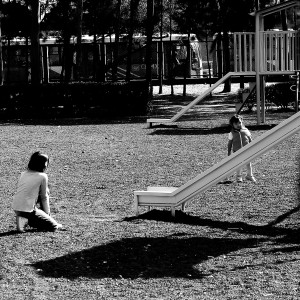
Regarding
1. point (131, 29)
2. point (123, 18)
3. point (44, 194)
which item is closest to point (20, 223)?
point (44, 194)

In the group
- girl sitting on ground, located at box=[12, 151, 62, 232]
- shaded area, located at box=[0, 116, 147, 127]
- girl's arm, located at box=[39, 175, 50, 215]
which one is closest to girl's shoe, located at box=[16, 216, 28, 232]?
girl sitting on ground, located at box=[12, 151, 62, 232]

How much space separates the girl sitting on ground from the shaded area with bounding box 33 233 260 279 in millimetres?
950

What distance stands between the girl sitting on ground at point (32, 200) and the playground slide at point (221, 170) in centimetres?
132

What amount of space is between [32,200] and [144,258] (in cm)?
177

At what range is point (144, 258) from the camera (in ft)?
27.1

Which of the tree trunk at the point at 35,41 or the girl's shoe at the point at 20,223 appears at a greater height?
the tree trunk at the point at 35,41

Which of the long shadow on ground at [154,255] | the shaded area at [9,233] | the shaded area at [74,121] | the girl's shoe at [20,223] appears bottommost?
the shaded area at [74,121]

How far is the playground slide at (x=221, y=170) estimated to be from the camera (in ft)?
32.2

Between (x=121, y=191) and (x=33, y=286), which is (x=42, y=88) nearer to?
(x=121, y=191)

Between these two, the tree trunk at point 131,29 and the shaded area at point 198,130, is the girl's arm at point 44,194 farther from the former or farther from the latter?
the tree trunk at point 131,29

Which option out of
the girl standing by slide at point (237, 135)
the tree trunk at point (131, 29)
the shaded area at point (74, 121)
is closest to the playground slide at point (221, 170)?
the girl standing by slide at point (237, 135)

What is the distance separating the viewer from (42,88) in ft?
91.4

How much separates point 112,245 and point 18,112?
19741 mm

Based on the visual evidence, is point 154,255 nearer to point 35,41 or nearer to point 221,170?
point 221,170
